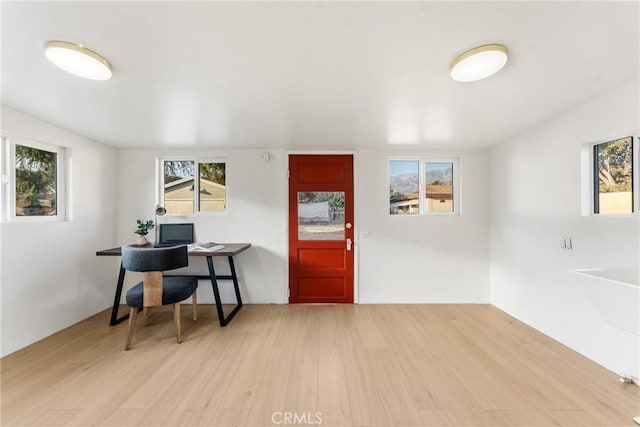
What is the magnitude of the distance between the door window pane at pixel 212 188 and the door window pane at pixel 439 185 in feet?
9.17

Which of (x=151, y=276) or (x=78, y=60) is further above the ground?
(x=78, y=60)

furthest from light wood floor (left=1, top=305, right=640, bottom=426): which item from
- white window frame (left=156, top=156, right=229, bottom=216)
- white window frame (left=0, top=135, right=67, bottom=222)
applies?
white window frame (left=156, top=156, right=229, bottom=216)

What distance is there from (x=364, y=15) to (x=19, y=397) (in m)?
3.13

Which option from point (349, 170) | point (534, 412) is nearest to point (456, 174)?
point (349, 170)

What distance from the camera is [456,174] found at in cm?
359

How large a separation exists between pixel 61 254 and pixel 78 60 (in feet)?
7.12

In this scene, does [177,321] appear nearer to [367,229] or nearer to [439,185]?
[367,229]

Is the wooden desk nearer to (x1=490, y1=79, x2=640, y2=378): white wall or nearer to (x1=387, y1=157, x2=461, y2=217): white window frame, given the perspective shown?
(x1=387, y1=157, x2=461, y2=217): white window frame

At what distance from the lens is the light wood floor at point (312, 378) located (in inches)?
62.1

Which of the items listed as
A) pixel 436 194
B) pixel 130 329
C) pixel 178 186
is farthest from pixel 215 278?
pixel 436 194

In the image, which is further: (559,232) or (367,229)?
(367,229)

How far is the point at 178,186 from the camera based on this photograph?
355 cm

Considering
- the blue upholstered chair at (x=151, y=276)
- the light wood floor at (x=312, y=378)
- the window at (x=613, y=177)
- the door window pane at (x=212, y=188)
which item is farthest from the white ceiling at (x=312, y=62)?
the light wood floor at (x=312, y=378)

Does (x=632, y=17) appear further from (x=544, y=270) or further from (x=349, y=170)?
(x=349, y=170)
